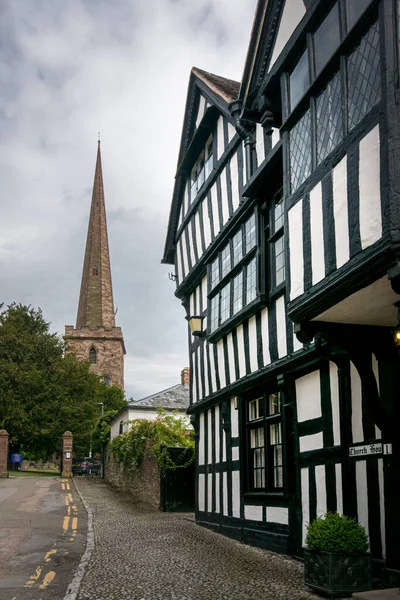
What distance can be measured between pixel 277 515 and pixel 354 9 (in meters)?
7.00

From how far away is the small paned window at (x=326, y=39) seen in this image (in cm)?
688

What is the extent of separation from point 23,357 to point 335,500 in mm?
38745

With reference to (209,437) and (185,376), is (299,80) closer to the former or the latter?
(209,437)

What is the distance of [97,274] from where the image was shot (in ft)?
241

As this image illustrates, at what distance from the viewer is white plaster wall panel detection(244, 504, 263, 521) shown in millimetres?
10430

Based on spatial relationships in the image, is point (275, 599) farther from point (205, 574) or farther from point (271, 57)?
point (271, 57)

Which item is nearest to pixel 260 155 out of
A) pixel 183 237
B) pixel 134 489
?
pixel 183 237

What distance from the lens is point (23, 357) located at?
44188mm

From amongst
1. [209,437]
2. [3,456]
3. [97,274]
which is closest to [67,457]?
[3,456]

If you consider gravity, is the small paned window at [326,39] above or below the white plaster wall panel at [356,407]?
above

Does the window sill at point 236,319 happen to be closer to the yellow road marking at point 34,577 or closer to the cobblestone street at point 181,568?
the cobblestone street at point 181,568

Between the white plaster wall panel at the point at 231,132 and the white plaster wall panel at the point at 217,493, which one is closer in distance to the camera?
the white plaster wall panel at the point at 231,132

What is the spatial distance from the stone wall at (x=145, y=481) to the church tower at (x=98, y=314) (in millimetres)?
44960

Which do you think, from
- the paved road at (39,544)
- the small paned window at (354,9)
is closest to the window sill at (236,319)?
the paved road at (39,544)
